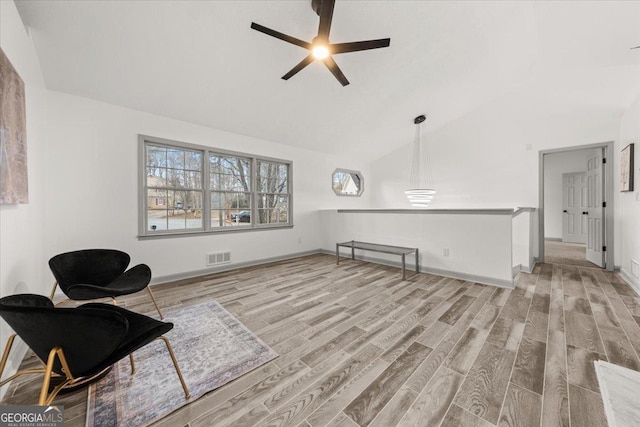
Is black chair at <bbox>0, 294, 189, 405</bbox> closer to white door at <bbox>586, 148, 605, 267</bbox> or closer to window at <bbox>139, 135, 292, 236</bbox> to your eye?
window at <bbox>139, 135, 292, 236</bbox>

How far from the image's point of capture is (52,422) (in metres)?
1.02

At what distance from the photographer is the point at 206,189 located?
13.3 feet

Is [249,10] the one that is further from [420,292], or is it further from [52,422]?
[420,292]

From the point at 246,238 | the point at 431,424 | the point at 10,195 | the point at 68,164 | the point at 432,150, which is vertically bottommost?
the point at 431,424

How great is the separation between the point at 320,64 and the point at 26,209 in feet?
11.2

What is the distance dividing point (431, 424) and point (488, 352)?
91cm

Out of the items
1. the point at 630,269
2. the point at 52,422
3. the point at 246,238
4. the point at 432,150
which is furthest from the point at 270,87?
the point at 630,269

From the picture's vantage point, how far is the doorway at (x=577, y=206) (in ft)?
13.4

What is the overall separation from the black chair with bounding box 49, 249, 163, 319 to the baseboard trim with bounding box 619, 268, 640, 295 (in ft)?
18.1

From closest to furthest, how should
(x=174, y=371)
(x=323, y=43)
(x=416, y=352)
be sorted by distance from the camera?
(x=174, y=371) → (x=416, y=352) → (x=323, y=43)

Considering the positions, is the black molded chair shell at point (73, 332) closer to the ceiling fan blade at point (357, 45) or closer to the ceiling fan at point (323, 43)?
the ceiling fan at point (323, 43)

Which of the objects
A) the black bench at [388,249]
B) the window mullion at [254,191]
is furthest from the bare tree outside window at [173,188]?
the black bench at [388,249]

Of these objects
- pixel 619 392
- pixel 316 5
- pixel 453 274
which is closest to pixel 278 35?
pixel 316 5

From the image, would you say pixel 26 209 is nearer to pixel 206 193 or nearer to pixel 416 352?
pixel 206 193
